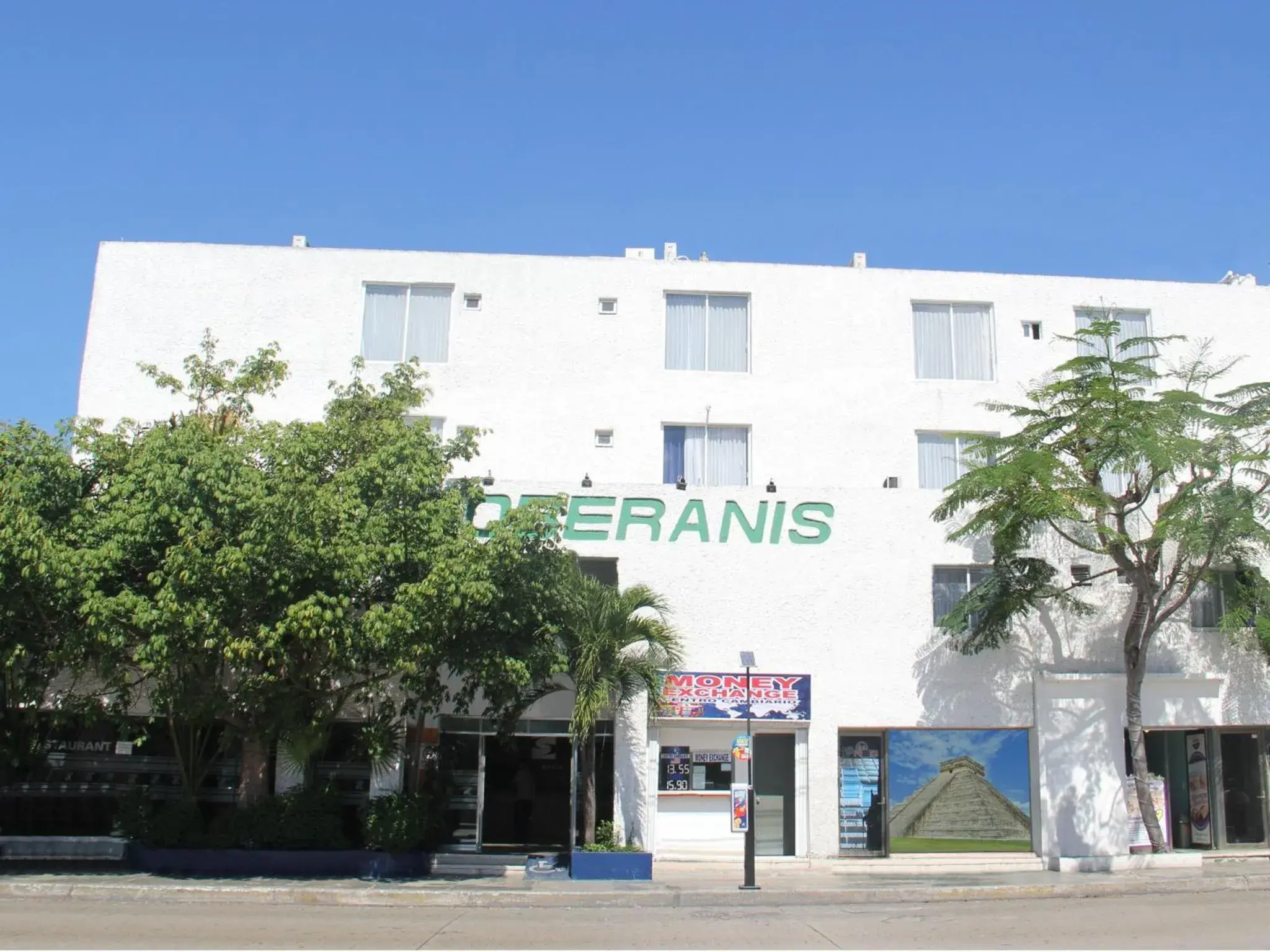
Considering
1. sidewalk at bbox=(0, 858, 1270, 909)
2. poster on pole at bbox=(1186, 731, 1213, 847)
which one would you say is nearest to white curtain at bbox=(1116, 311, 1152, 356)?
poster on pole at bbox=(1186, 731, 1213, 847)

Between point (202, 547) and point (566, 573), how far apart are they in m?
5.50

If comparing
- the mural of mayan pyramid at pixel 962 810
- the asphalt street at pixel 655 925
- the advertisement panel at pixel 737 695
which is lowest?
the asphalt street at pixel 655 925

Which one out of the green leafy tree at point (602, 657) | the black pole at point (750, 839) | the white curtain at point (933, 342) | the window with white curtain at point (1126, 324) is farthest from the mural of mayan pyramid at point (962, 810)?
the window with white curtain at point (1126, 324)

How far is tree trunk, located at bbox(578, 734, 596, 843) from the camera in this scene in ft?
64.3

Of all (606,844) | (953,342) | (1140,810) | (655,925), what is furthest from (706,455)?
(655,925)

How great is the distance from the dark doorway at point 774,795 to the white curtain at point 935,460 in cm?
651

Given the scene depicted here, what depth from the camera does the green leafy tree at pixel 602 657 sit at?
62.8ft

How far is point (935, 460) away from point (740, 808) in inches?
382

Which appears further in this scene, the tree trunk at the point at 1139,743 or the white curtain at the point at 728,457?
the white curtain at the point at 728,457

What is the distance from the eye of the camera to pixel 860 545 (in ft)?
72.0

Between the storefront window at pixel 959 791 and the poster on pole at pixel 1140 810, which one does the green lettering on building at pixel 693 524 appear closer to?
the storefront window at pixel 959 791

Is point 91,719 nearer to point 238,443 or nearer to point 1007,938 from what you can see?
point 238,443

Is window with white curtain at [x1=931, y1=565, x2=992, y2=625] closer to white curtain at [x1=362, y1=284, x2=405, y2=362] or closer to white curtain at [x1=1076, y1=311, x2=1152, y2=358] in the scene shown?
white curtain at [x1=1076, y1=311, x2=1152, y2=358]


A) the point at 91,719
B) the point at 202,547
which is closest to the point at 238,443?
the point at 202,547
